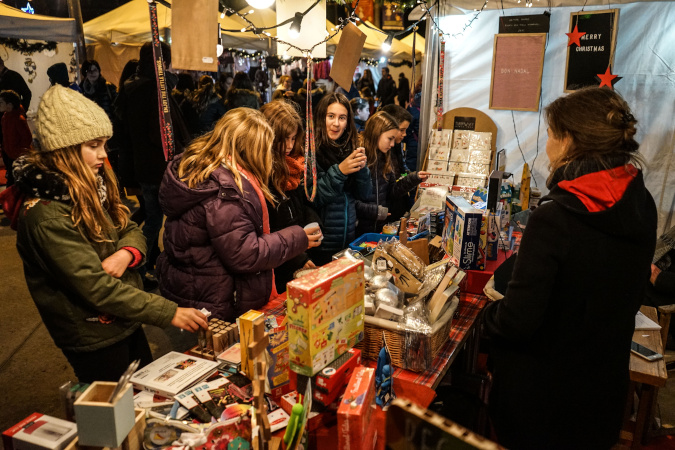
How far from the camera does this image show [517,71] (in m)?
4.68

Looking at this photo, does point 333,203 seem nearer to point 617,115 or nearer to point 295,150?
point 295,150

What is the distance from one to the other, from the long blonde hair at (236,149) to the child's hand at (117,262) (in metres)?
0.40

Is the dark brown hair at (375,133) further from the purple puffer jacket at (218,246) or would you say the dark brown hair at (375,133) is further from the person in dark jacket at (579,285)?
the person in dark jacket at (579,285)

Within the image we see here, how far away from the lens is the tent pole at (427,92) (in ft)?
15.9

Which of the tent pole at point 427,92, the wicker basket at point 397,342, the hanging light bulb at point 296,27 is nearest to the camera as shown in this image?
the wicker basket at point 397,342

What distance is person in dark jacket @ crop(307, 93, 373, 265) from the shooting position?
126 inches

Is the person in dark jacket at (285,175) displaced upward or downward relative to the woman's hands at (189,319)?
upward

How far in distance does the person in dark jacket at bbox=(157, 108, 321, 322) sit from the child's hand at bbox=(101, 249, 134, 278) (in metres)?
0.28

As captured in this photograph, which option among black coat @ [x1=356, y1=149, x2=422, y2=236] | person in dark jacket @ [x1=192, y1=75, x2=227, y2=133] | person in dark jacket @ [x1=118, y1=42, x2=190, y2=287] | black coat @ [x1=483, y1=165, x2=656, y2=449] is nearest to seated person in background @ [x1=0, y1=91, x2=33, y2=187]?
person in dark jacket @ [x1=192, y1=75, x2=227, y2=133]

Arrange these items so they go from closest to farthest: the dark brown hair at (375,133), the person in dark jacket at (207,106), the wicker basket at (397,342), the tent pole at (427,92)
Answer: the wicker basket at (397,342) → the dark brown hair at (375,133) → the tent pole at (427,92) → the person in dark jacket at (207,106)

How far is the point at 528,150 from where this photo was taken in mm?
4828

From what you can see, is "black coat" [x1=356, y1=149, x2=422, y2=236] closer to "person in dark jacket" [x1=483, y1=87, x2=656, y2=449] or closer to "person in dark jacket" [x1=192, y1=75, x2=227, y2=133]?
"person in dark jacket" [x1=483, y1=87, x2=656, y2=449]

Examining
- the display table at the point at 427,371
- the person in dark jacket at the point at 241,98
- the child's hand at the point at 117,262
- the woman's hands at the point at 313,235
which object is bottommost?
the display table at the point at 427,371

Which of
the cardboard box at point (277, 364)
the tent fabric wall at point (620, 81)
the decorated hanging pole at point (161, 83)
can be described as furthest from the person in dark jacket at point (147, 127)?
the cardboard box at point (277, 364)
